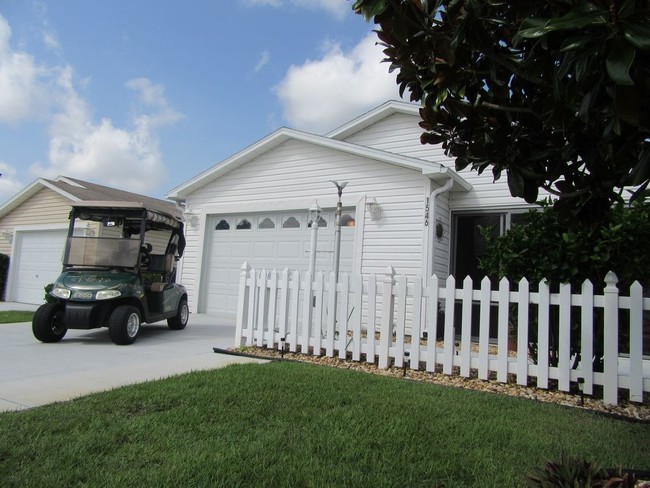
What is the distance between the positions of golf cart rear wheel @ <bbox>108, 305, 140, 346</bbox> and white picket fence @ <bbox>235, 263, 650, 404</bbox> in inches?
65.7

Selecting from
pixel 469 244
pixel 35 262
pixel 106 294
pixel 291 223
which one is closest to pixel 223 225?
pixel 291 223

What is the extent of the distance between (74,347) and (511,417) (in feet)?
19.0

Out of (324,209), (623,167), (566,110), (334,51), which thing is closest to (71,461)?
(566,110)

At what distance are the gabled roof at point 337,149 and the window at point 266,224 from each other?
160cm

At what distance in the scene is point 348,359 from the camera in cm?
574

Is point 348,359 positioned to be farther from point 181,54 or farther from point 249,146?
point 181,54

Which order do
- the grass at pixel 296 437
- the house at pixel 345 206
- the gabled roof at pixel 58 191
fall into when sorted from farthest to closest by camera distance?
1. the gabled roof at pixel 58 191
2. the house at pixel 345 206
3. the grass at pixel 296 437

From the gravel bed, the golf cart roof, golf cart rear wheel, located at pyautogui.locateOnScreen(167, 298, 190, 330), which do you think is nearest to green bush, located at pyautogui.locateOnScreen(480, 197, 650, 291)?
the gravel bed

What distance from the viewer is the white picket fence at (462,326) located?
13.8ft

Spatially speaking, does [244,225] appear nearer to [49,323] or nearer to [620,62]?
[49,323]

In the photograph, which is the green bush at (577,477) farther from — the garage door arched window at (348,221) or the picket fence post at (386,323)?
the garage door arched window at (348,221)

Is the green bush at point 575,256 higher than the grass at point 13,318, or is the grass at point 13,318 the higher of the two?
the green bush at point 575,256

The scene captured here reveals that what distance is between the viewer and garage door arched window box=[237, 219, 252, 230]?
1077 cm

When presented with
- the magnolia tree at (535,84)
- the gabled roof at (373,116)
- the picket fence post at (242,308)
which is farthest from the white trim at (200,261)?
the magnolia tree at (535,84)
